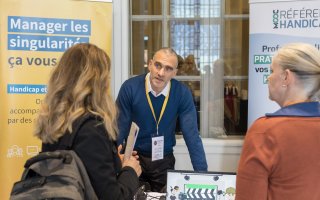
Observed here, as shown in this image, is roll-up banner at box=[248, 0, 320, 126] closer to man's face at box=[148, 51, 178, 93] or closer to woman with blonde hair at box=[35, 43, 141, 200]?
man's face at box=[148, 51, 178, 93]

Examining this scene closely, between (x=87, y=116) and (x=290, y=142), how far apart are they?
649 millimetres

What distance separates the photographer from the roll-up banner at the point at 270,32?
9.93ft

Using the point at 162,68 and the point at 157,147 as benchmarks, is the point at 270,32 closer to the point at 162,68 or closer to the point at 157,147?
the point at 162,68

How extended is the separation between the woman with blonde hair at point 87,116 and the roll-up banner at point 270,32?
6.68ft

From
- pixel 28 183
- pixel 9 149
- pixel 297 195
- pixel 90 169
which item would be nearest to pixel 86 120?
pixel 90 169

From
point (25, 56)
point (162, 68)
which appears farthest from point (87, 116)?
point (25, 56)

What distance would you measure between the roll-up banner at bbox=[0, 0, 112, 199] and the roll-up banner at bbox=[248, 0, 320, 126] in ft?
4.48

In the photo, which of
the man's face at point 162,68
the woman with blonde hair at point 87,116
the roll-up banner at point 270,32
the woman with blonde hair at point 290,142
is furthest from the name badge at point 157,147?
the woman with blonde hair at point 290,142

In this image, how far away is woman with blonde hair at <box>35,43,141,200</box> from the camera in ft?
4.07

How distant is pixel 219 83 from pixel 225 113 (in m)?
0.32

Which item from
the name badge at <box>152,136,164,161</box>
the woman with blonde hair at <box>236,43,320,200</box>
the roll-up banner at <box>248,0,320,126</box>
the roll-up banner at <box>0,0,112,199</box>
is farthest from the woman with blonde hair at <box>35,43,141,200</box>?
the roll-up banner at <box>248,0,320,126</box>

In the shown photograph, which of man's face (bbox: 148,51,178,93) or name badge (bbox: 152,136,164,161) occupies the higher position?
man's face (bbox: 148,51,178,93)

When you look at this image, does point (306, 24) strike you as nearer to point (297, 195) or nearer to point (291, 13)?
point (291, 13)

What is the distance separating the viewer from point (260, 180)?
1.12m
